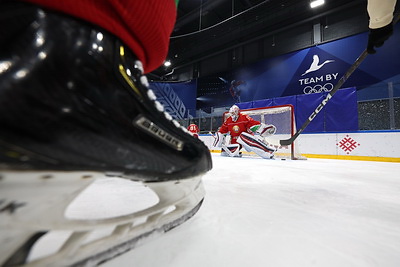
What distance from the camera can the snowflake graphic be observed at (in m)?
2.64

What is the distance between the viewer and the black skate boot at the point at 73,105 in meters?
0.14

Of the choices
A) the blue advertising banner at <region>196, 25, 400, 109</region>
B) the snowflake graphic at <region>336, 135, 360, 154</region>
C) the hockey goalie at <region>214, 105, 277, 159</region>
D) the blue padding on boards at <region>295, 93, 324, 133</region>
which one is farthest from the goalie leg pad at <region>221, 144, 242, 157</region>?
the blue advertising banner at <region>196, 25, 400, 109</region>

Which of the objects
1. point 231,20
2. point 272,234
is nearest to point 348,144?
point 272,234

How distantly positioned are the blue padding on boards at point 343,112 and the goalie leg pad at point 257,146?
123cm

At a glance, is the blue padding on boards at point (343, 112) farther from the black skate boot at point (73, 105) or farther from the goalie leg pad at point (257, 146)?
the black skate boot at point (73, 105)

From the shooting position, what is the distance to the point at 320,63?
14.4 feet

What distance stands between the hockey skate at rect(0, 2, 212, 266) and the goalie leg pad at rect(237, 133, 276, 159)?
2.50 meters

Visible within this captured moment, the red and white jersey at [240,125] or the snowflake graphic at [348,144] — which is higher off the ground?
the red and white jersey at [240,125]

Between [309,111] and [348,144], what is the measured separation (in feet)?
2.73

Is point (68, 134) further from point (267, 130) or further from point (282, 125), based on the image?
point (282, 125)

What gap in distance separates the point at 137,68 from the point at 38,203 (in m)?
0.18

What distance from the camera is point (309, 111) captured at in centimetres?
330

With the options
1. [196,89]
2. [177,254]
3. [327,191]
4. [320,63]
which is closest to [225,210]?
[177,254]

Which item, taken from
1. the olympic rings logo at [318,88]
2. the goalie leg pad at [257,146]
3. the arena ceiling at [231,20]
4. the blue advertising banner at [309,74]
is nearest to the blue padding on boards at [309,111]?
the blue advertising banner at [309,74]
